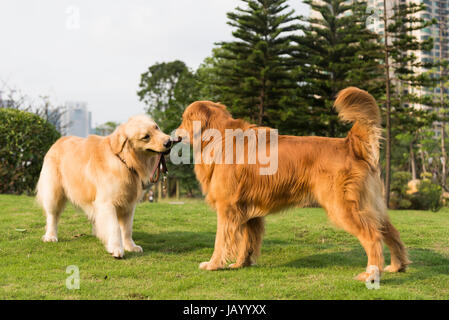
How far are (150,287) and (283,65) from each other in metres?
23.6

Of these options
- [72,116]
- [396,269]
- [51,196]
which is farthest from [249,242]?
[72,116]

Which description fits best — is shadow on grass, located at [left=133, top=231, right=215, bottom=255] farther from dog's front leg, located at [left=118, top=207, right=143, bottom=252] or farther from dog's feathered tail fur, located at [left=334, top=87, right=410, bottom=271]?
dog's feathered tail fur, located at [left=334, top=87, right=410, bottom=271]

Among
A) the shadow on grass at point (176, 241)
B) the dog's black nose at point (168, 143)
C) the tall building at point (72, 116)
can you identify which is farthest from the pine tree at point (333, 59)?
the dog's black nose at point (168, 143)

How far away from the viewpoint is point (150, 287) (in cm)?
418

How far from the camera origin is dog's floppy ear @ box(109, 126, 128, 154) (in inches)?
223

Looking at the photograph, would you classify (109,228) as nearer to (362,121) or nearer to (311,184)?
(311,184)

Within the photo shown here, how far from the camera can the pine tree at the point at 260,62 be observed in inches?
1014

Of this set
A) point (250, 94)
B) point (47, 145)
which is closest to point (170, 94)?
point (250, 94)

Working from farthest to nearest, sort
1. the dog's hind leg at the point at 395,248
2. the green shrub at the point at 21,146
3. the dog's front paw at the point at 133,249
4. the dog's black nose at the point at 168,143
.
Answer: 1. the green shrub at the point at 21,146
2. the dog's front paw at the point at 133,249
3. the dog's black nose at the point at 168,143
4. the dog's hind leg at the point at 395,248

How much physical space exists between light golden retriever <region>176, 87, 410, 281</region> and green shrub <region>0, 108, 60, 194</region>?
9.94m

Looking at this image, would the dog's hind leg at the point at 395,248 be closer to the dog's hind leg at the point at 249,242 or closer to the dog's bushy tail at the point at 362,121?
the dog's bushy tail at the point at 362,121

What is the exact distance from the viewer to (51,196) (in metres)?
6.45

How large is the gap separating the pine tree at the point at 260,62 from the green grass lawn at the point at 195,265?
18.0 meters

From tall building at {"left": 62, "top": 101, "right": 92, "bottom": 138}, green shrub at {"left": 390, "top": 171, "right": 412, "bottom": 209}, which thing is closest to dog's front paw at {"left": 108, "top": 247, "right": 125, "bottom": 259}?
tall building at {"left": 62, "top": 101, "right": 92, "bottom": 138}
